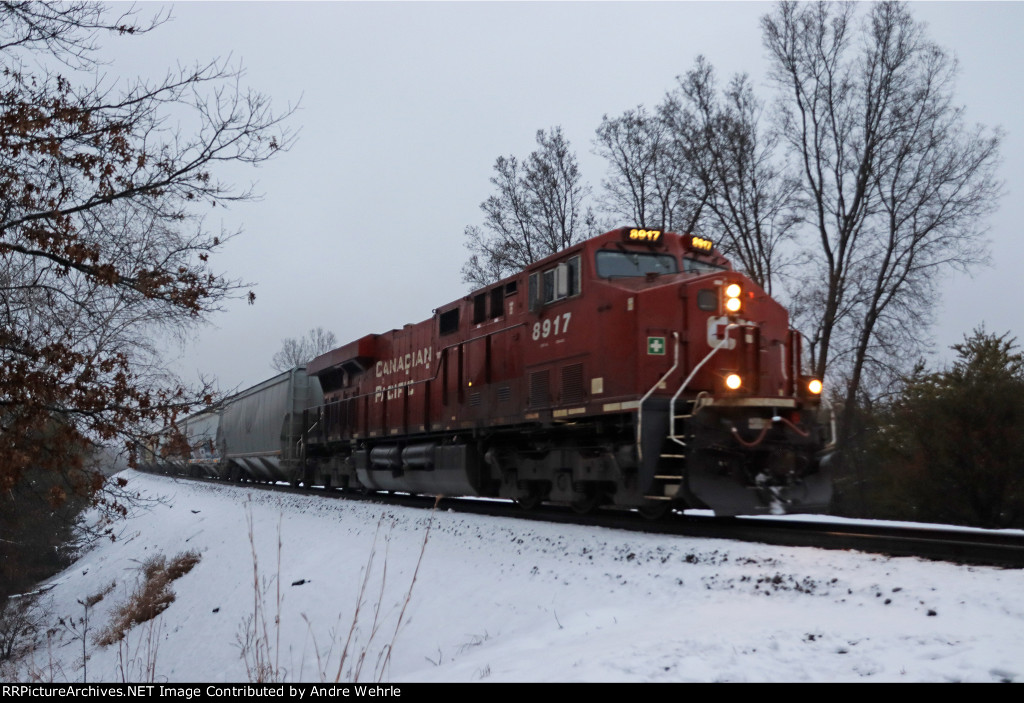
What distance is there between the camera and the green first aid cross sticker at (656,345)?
32.1 ft

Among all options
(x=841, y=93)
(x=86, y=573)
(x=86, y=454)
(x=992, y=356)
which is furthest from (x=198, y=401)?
(x=841, y=93)

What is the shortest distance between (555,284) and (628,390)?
7.36 ft

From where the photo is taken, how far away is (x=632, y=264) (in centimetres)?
1080

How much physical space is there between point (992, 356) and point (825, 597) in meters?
12.0

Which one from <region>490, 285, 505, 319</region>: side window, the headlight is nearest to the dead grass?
<region>490, 285, 505, 319</region>: side window

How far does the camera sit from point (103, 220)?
8.21 meters

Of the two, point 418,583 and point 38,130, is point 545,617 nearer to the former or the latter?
point 418,583

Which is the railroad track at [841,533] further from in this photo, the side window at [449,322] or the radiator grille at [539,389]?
the side window at [449,322]

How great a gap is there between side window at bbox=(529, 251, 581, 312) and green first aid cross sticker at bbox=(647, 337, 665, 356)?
1437 mm

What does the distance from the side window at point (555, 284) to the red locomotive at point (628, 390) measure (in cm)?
3

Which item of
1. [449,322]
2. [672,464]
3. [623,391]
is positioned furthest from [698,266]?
[449,322]

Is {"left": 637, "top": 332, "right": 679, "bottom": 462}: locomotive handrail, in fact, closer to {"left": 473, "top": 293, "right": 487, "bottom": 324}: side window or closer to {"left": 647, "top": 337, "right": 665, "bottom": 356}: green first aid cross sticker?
{"left": 647, "top": 337, "right": 665, "bottom": 356}: green first aid cross sticker

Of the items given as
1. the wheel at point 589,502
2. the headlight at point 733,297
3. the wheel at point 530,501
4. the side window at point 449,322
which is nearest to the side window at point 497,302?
the side window at point 449,322

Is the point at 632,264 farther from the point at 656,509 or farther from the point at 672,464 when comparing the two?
the point at 656,509
